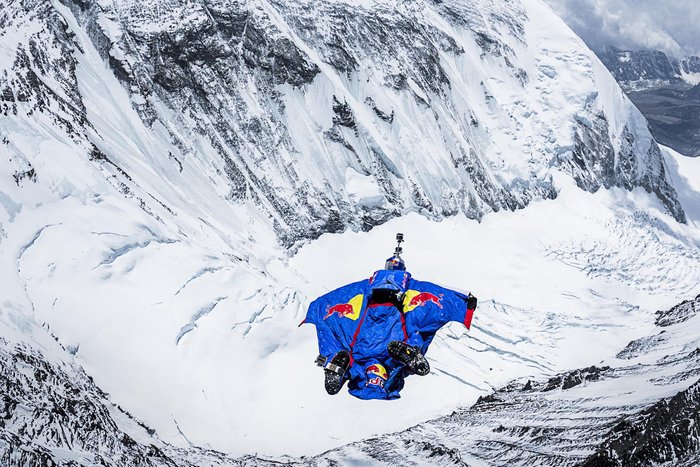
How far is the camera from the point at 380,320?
22.8 metres

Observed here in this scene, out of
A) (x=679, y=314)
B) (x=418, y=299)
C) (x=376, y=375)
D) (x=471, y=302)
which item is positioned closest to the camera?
(x=376, y=375)

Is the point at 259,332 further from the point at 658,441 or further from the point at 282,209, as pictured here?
Result: the point at 282,209

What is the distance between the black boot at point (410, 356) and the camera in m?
20.2

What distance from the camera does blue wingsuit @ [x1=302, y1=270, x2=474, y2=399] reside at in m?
21.8

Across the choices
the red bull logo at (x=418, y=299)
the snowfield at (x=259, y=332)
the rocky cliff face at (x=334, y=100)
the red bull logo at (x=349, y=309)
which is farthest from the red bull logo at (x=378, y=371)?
the rocky cliff face at (x=334, y=100)

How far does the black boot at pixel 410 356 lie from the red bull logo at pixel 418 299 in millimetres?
2089

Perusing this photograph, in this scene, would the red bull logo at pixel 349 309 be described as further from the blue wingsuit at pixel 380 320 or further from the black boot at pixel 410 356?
the black boot at pixel 410 356

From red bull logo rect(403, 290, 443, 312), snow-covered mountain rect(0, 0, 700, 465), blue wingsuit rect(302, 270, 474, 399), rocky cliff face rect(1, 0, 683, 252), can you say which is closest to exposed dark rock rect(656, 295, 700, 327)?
snow-covered mountain rect(0, 0, 700, 465)

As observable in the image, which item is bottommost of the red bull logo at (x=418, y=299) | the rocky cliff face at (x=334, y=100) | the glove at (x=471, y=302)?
the rocky cliff face at (x=334, y=100)

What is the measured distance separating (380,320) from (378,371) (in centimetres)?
216


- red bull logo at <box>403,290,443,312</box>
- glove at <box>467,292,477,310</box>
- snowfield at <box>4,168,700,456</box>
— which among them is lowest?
snowfield at <box>4,168,700,456</box>

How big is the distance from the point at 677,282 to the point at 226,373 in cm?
7801

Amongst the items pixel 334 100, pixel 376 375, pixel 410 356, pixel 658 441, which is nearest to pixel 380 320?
pixel 376 375

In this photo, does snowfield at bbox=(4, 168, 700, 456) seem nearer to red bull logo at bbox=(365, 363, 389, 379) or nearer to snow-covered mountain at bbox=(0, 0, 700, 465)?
snow-covered mountain at bbox=(0, 0, 700, 465)
